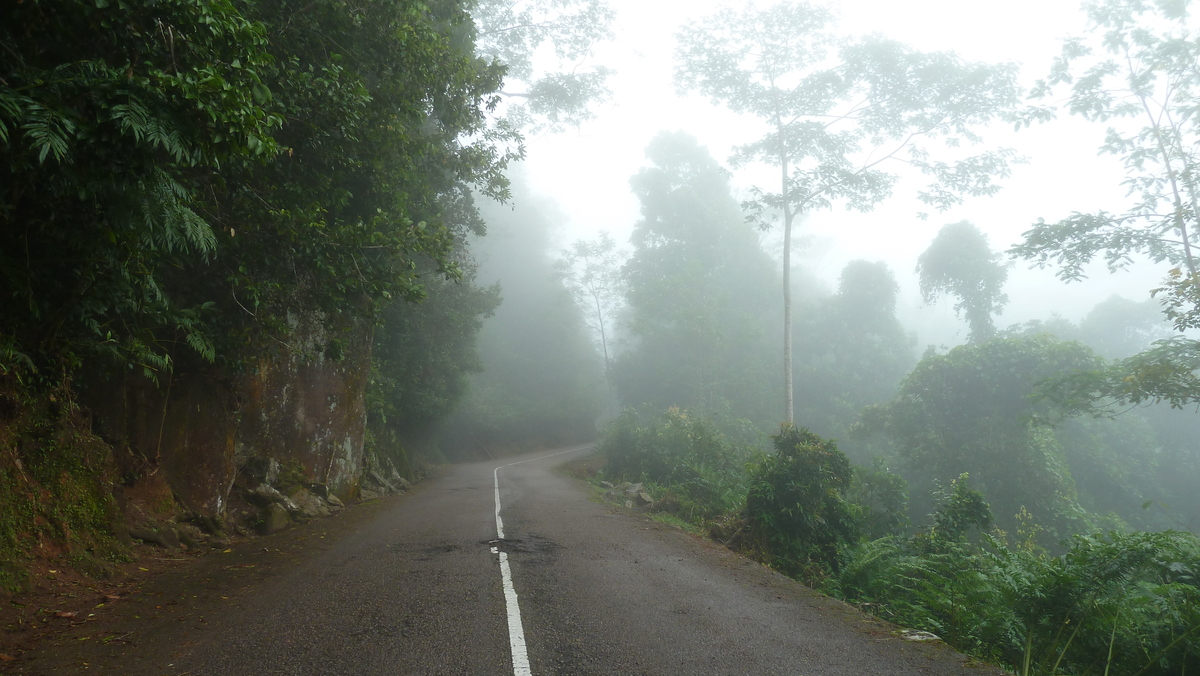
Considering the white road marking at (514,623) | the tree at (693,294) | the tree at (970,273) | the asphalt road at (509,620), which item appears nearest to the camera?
the white road marking at (514,623)

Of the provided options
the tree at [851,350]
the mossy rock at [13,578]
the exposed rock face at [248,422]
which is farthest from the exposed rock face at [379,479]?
the tree at [851,350]

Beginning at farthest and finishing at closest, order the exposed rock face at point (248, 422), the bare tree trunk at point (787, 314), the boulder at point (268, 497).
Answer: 1. the bare tree trunk at point (787, 314)
2. the boulder at point (268, 497)
3. the exposed rock face at point (248, 422)

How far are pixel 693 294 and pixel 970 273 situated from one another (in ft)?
47.7

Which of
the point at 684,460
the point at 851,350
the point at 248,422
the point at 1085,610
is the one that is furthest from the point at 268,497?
the point at 851,350

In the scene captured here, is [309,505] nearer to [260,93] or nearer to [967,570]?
[260,93]

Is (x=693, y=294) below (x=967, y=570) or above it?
above

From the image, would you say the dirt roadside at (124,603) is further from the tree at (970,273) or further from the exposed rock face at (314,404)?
the tree at (970,273)

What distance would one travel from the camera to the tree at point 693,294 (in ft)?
109

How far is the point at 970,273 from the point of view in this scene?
28.6m

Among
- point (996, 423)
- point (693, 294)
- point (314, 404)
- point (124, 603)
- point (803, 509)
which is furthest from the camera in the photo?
point (693, 294)

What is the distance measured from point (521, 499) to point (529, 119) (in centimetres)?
1636

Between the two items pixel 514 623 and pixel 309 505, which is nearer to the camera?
pixel 514 623

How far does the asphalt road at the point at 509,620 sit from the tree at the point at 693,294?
24876 mm

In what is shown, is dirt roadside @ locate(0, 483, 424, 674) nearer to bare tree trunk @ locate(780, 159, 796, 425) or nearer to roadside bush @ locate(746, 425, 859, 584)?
roadside bush @ locate(746, 425, 859, 584)
